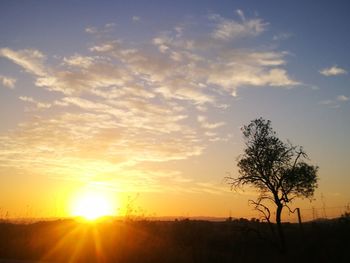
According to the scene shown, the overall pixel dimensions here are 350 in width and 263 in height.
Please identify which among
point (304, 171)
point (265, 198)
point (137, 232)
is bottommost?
point (137, 232)

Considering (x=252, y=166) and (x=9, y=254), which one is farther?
(x=252, y=166)

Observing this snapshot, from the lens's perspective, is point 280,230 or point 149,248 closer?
point 149,248

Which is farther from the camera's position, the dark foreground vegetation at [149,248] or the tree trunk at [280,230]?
the tree trunk at [280,230]

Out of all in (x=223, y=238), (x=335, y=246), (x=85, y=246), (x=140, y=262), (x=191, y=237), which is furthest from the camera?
(x=223, y=238)

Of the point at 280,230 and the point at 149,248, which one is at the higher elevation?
the point at 280,230

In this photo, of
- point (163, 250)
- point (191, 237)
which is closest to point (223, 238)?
point (191, 237)

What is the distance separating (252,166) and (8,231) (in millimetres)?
22911

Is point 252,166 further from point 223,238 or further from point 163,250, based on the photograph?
point 163,250

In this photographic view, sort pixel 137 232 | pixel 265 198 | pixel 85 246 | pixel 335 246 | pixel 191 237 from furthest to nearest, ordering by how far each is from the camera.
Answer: pixel 191 237 → pixel 265 198 → pixel 137 232 → pixel 335 246 → pixel 85 246

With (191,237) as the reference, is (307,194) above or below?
above

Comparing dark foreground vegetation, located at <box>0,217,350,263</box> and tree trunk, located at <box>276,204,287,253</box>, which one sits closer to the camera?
dark foreground vegetation, located at <box>0,217,350,263</box>

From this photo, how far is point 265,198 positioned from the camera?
3678 cm

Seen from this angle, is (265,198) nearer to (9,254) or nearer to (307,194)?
(307,194)

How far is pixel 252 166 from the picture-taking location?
37.6m
